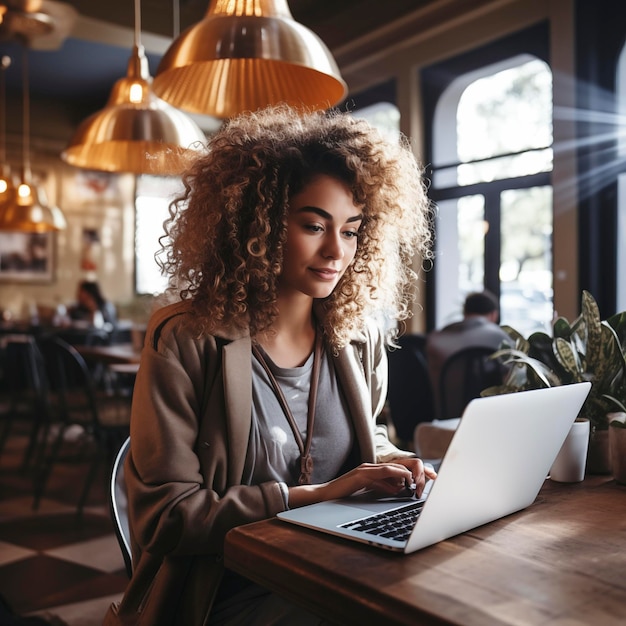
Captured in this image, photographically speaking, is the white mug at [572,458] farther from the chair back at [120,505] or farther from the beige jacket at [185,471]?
the chair back at [120,505]

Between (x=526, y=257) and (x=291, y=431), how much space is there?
422 centimetres

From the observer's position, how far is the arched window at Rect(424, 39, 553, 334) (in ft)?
16.5

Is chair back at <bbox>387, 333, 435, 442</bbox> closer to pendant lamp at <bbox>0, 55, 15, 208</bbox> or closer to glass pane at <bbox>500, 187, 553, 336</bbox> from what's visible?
glass pane at <bbox>500, 187, 553, 336</bbox>

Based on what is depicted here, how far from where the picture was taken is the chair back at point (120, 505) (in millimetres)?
1301

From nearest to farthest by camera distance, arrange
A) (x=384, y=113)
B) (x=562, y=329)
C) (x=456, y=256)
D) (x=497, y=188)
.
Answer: (x=562, y=329) < (x=497, y=188) < (x=456, y=256) < (x=384, y=113)

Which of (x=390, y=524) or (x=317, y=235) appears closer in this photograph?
(x=390, y=524)

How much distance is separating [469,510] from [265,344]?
1.97ft

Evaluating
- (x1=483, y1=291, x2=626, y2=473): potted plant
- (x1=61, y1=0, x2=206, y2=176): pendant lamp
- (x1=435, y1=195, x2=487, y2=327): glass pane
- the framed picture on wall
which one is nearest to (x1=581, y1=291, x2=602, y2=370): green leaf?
(x1=483, y1=291, x2=626, y2=473): potted plant

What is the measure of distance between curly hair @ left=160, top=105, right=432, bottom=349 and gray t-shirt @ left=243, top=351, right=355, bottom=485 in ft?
0.35

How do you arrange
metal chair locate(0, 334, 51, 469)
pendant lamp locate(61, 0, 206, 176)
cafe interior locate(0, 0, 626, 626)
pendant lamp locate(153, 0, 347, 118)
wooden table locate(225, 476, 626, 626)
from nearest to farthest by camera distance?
wooden table locate(225, 476, 626, 626) < pendant lamp locate(153, 0, 347, 118) < pendant lamp locate(61, 0, 206, 176) < cafe interior locate(0, 0, 626, 626) < metal chair locate(0, 334, 51, 469)

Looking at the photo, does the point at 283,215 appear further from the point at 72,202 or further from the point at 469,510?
the point at 72,202

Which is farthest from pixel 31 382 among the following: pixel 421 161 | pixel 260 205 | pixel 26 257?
pixel 26 257

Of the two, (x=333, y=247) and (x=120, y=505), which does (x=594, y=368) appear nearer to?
(x=333, y=247)

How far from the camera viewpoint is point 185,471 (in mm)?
1165
